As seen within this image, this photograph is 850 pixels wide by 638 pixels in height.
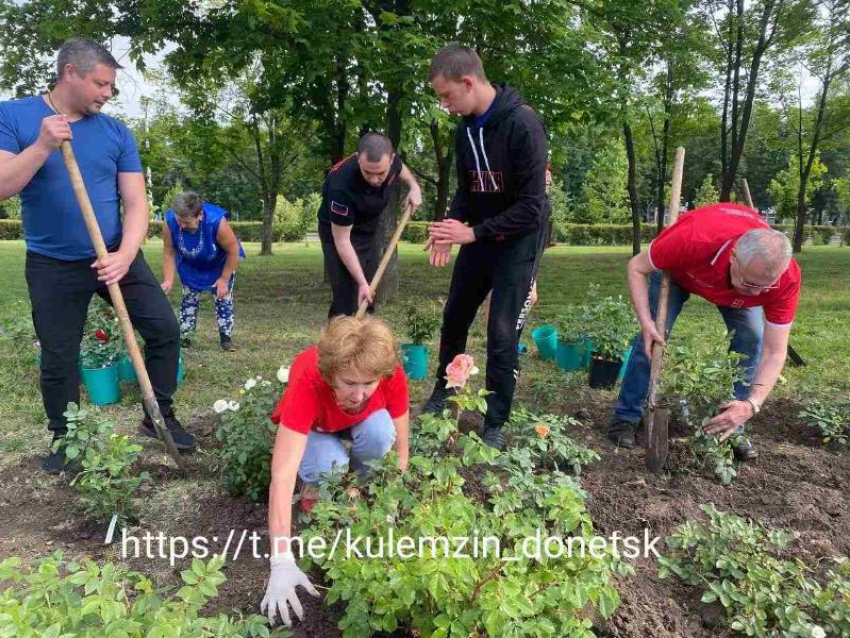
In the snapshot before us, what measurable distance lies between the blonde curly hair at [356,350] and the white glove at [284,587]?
22.1 inches

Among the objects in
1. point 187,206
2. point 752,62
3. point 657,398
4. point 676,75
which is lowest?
point 657,398

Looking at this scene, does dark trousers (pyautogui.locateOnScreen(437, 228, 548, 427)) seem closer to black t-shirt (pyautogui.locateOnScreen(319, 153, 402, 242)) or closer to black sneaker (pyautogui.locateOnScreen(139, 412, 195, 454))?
black t-shirt (pyautogui.locateOnScreen(319, 153, 402, 242))

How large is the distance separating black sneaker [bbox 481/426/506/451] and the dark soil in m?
0.32

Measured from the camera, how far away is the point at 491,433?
3207mm

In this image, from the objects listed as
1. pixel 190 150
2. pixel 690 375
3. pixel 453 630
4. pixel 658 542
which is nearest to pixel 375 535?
pixel 453 630

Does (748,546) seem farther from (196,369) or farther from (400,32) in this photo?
(400,32)

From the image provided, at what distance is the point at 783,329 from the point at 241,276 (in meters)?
11.0

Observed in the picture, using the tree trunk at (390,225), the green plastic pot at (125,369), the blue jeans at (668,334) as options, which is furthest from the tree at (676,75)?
the green plastic pot at (125,369)

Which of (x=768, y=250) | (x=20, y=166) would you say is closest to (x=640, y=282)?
(x=768, y=250)

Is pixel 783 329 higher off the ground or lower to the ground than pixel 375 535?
higher

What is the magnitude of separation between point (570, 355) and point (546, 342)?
1.30ft

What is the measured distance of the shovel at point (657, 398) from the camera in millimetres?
3062

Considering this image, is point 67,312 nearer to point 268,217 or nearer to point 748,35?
point 748,35

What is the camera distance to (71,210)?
9.38 feet
